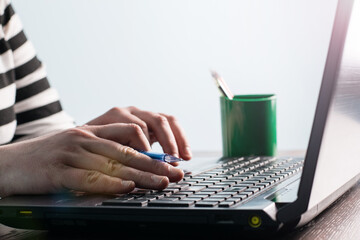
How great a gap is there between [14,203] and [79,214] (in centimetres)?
12

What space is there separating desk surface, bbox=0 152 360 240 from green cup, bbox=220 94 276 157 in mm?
394

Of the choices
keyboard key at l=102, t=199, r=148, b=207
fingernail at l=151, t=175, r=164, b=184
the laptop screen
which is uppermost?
the laptop screen

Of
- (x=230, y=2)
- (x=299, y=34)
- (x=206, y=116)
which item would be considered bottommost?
(x=206, y=116)

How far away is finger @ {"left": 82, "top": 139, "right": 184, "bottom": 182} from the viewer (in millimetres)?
735

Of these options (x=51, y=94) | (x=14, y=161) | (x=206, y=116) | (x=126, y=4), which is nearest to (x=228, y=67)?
(x=206, y=116)

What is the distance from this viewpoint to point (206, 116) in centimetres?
334

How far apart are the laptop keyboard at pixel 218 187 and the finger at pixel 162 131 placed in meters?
0.10

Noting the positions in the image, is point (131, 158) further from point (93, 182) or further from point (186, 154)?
point (186, 154)

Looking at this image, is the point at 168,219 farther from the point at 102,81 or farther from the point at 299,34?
the point at 102,81

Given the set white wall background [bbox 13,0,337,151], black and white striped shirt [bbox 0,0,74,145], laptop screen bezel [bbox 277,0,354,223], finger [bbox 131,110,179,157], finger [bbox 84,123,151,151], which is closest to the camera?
laptop screen bezel [bbox 277,0,354,223]

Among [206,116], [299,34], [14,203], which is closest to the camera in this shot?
[14,203]

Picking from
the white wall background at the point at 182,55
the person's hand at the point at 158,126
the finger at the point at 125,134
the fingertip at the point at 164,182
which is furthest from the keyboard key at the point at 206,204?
the white wall background at the point at 182,55

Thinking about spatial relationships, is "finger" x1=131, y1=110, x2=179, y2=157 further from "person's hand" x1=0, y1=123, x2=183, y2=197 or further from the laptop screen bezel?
the laptop screen bezel

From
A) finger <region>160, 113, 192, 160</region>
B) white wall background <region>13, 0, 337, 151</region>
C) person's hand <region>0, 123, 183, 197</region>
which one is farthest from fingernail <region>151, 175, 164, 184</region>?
white wall background <region>13, 0, 337, 151</region>
